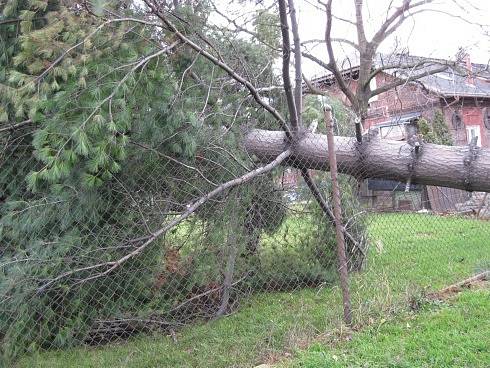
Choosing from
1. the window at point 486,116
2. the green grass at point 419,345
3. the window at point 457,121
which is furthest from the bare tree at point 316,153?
the window at point 486,116

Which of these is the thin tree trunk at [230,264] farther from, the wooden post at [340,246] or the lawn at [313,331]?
the wooden post at [340,246]

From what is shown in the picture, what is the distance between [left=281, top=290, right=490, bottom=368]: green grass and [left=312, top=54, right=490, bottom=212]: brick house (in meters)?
1.75

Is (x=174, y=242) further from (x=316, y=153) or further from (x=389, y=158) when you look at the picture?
(x=389, y=158)

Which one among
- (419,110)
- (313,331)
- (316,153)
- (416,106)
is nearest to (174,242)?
(313,331)

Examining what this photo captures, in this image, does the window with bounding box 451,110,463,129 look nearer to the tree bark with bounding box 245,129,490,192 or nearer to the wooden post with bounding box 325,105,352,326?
the tree bark with bounding box 245,129,490,192

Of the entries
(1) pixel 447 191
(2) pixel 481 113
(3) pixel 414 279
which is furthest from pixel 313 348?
(2) pixel 481 113

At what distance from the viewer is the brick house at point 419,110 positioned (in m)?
6.81

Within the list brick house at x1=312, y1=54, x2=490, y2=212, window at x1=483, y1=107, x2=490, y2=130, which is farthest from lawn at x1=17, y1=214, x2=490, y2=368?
window at x1=483, y1=107, x2=490, y2=130

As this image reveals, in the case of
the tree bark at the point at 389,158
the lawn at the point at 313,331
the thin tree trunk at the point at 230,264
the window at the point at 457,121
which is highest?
the window at the point at 457,121

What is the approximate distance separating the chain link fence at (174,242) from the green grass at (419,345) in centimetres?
29

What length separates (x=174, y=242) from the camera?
4844 millimetres

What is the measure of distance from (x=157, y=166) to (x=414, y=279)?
12.3 feet

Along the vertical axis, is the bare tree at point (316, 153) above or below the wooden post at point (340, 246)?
above

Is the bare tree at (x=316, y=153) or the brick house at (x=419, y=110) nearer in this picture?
the bare tree at (x=316, y=153)
